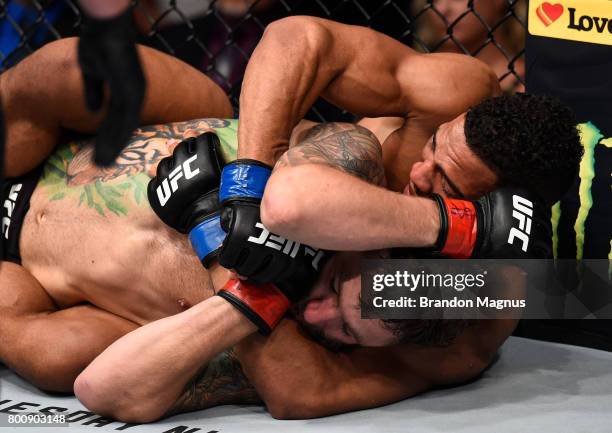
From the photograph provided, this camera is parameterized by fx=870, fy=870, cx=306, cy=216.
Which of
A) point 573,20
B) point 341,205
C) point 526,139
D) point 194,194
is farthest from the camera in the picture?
point 573,20

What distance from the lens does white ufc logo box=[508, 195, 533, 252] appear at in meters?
1.25

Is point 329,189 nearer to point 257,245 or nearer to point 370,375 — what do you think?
point 257,245

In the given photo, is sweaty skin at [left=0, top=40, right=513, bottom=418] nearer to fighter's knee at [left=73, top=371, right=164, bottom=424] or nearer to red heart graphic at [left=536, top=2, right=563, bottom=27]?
fighter's knee at [left=73, top=371, right=164, bottom=424]

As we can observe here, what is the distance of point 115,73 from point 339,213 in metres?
0.58

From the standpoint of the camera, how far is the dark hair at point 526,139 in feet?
4.25

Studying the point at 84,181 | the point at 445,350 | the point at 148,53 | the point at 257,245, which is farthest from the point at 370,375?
the point at 148,53

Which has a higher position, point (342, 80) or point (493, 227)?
point (342, 80)

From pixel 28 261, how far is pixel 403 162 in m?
0.74

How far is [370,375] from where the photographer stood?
1439 millimetres

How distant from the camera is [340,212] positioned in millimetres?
1195

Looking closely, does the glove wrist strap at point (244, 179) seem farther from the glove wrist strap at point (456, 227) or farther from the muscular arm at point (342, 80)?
the glove wrist strap at point (456, 227)

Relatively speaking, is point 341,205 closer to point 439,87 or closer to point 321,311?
point 321,311

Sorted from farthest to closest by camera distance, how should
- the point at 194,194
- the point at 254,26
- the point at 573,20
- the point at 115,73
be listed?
the point at 254,26 < the point at 573,20 < the point at 194,194 < the point at 115,73

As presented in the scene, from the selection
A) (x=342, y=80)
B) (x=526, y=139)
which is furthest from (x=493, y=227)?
(x=342, y=80)
